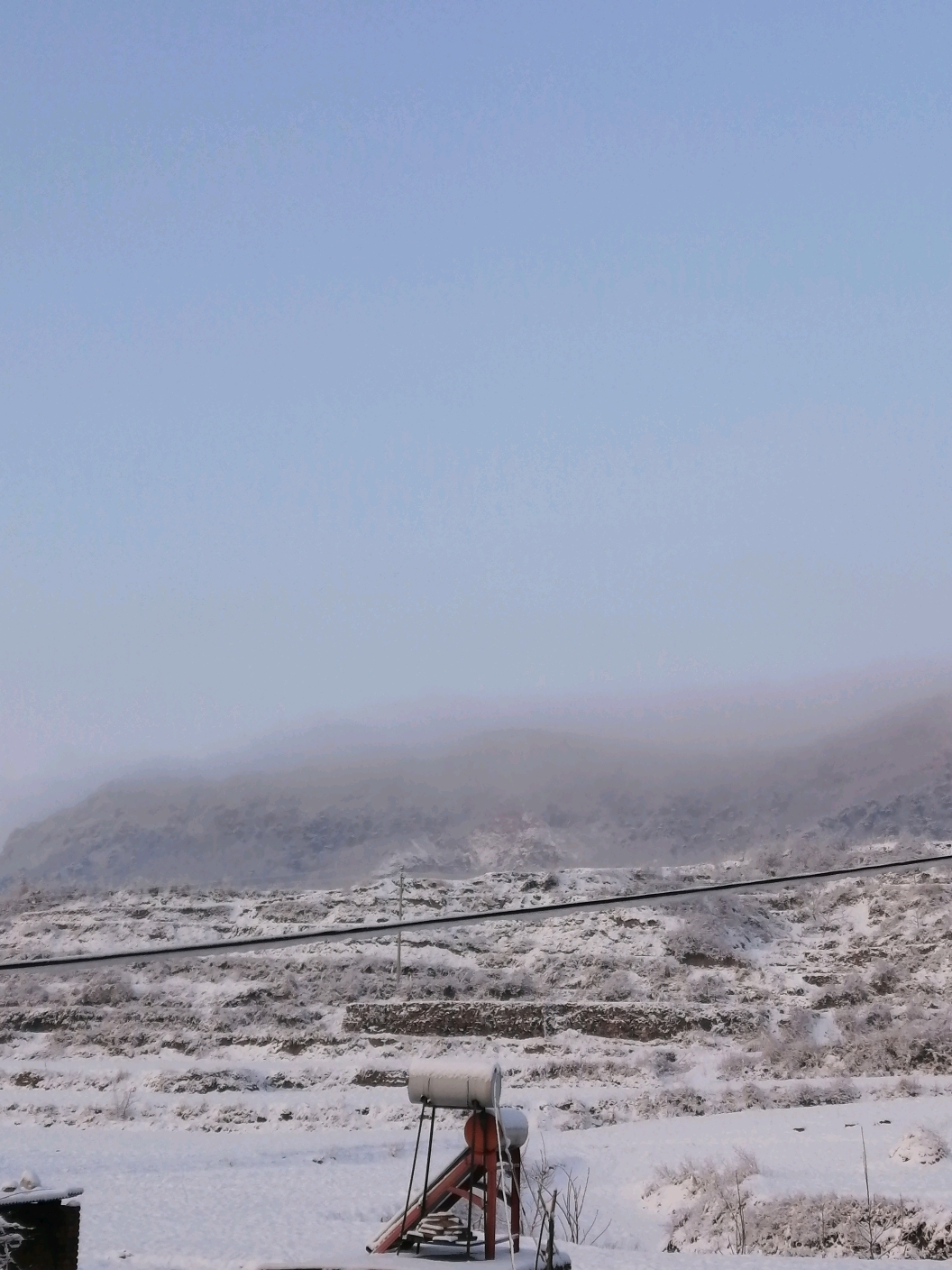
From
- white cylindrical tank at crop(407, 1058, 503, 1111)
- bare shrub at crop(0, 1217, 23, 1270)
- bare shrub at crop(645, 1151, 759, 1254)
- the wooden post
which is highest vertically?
white cylindrical tank at crop(407, 1058, 503, 1111)

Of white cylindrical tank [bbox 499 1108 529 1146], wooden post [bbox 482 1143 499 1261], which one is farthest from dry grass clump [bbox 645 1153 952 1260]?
wooden post [bbox 482 1143 499 1261]

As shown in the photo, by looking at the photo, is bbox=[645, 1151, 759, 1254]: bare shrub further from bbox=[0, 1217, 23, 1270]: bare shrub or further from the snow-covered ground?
bbox=[0, 1217, 23, 1270]: bare shrub

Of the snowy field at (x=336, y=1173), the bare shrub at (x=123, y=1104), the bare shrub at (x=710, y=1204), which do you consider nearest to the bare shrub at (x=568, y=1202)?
the snowy field at (x=336, y=1173)

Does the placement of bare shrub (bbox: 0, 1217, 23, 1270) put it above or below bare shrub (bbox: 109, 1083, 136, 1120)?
above

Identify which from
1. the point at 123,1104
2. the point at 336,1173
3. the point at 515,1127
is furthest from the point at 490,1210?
the point at 123,1104

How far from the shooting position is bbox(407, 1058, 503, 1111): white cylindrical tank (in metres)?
10.9

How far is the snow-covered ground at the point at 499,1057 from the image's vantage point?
2511 centimetres

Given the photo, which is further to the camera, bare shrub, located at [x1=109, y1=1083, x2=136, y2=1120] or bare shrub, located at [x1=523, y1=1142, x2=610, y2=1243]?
bare shrub, located at [x1=109, y1=1083, x2=136, y2=1120]

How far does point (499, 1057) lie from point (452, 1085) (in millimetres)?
35373

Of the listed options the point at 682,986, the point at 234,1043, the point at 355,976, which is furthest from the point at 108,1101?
the point at 682,986

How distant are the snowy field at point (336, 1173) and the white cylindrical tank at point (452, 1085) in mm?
10421

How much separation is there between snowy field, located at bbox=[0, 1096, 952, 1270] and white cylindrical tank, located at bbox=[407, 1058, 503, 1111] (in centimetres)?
1042

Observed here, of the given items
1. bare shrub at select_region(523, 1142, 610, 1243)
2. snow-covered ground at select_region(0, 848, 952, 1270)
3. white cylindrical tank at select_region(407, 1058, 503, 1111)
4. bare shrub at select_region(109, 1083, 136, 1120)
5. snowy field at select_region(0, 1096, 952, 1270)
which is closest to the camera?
white cylindrical tank at select_region(407, 1058, 503, 1111)

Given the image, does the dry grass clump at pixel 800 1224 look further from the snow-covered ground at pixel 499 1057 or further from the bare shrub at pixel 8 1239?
the bare shrub at pixel 8 1239
